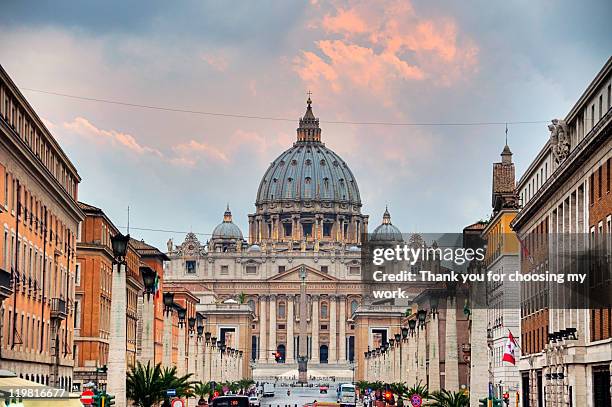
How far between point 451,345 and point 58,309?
59.2 feet

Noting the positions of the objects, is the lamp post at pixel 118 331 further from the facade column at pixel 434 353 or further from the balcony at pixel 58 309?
the facade column at pixel 434 353

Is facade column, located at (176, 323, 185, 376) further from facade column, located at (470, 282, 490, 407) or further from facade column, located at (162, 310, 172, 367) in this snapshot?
facade column, located at (470, 282, 490, 407)

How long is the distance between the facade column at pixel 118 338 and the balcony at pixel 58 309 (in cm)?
2211

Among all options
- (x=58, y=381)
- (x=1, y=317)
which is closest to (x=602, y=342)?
(x=1, y=317)

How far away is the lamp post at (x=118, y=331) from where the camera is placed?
4341cm

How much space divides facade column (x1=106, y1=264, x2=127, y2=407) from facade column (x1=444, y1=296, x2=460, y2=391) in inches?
578

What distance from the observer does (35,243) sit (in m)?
60.5

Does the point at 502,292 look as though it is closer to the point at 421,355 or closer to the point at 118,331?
the point at 421,355

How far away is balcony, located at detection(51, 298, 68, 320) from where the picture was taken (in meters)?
66.3

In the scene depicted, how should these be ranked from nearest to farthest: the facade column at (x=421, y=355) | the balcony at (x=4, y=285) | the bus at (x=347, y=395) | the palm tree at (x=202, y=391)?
the balcony at (x=4, y=285)
the palm tree at (x=202, y=391)
the facade column at (x=421, y=355)
the bus at (x=347, y=395)

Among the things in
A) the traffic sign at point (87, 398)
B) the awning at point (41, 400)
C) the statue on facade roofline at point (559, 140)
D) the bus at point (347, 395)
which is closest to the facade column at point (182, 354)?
the statue on facade roofline at point (559, 140)

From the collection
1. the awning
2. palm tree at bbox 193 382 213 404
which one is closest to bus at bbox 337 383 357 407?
palm tree at bbox 193 382 213 404

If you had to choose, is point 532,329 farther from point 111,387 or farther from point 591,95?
point 111,387

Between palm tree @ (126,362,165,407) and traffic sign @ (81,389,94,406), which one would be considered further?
palm tree @ (126,362,165,407)
